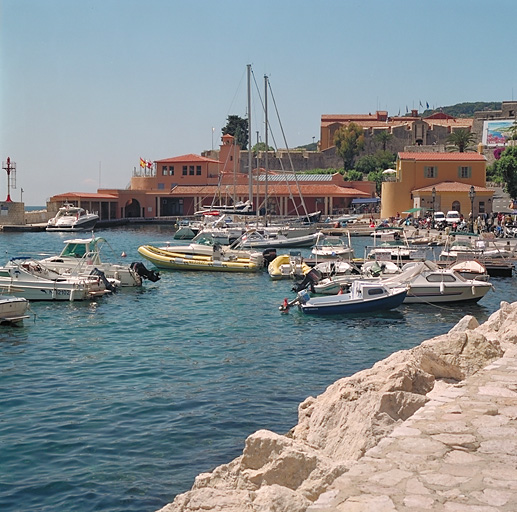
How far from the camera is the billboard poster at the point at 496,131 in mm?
97062

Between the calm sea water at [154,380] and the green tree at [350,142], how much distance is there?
2925 inches

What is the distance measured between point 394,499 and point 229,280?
2866 cm

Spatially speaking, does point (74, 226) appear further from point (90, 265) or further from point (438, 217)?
point (90, 265)

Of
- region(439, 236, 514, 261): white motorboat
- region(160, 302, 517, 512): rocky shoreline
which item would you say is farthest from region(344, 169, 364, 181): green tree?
region(160, 302, 517, 512): rocky shoreline

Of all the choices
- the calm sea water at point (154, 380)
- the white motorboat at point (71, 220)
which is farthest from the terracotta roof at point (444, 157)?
the calm sea water at point (154, 380)

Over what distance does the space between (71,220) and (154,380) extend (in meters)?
59.5

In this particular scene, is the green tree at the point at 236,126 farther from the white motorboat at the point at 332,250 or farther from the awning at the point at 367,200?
the white motorboat at the point at 332,250

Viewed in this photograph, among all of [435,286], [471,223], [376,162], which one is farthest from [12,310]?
[376,162]

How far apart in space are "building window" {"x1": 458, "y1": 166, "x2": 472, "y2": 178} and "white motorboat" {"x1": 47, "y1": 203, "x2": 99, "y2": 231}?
3270 cm

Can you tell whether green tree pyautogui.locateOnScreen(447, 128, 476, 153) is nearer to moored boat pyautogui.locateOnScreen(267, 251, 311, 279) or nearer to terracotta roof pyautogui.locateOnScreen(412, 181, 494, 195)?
terracotta roof pyautogui.locateOnScreen(412, 181, 494, 195)

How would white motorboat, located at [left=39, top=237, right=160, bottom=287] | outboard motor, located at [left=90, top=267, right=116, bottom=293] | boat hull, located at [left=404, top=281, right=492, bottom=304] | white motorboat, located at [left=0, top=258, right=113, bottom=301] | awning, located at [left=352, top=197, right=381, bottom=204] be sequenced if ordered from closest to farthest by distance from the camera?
boat hull, located at [left=404, top=281, right=492, bottom=304], white motorboat, located at [left=0, top=258, right=113, bottom=301], outboard motor, located at [left=90, top=267, right=116, bottom=293], white motorboat, located at [left=39, top=237, right=160, bottom=287], awning, located at [left=352, top=197, right=381, bottom=204]

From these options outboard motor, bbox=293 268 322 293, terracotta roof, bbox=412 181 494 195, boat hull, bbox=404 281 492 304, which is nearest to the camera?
boat hull, bbox=404 281 492 304

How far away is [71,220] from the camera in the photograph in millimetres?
72750

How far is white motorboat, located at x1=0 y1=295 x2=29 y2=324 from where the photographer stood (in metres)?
20.6
